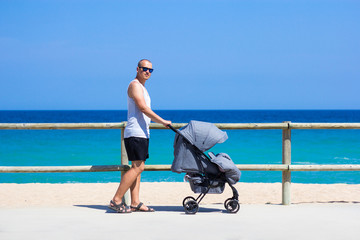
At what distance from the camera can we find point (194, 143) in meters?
5.02

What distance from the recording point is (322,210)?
5.59 m

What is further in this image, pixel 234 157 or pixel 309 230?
pixel 234 157

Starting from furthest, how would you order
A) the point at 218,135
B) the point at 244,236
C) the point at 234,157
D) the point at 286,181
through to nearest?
1. the point at 234,157
2. the point at 286,181
3. the point at 218,135
4. the point at 244,236

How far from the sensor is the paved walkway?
14.3 ft

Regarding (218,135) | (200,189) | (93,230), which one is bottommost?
(93,230)

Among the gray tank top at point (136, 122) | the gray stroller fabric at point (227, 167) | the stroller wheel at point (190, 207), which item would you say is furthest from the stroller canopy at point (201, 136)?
the stroller wheel at point (190, 207)

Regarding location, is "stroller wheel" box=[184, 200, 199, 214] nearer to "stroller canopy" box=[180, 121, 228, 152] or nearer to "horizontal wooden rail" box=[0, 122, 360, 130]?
"stroller canopy" box=[180, 121, 228, 152]

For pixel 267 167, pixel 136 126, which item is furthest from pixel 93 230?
pixel 267 167

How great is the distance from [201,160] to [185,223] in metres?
0.68

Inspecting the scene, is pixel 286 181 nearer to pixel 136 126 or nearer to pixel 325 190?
pixel 136 126

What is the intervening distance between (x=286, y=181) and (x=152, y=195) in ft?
14.3

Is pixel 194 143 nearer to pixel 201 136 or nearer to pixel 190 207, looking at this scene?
pixel 201 136

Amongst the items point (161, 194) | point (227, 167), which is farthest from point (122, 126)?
point (161, 194)

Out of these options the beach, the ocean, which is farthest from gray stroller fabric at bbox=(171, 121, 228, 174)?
the ocean
